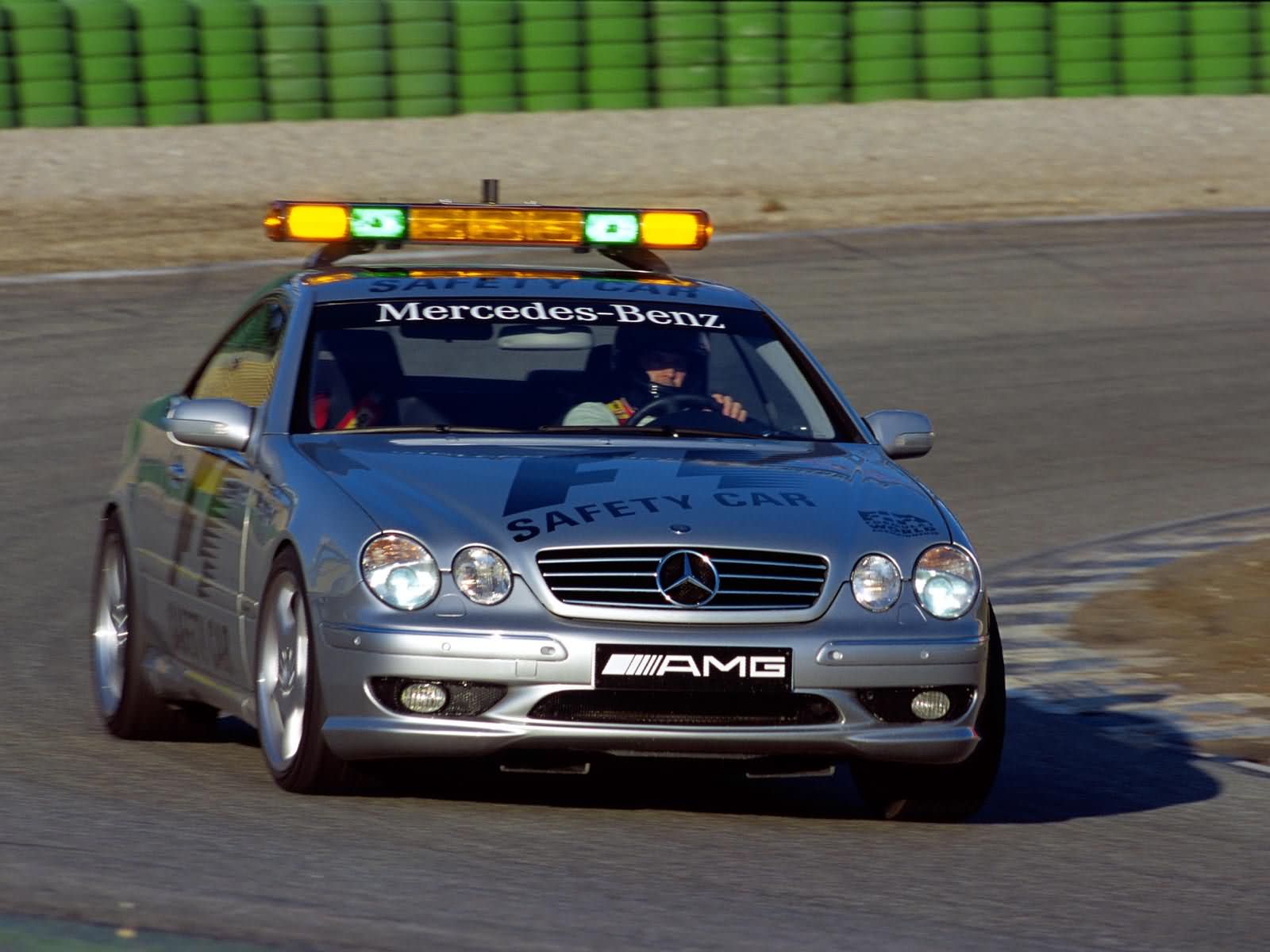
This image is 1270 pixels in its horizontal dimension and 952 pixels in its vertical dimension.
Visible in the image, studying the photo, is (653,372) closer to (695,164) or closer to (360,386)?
(360,386)

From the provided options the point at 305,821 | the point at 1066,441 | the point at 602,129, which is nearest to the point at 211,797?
the point at 305,821

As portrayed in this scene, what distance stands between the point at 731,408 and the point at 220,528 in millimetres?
1544

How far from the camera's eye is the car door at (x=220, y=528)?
754cm

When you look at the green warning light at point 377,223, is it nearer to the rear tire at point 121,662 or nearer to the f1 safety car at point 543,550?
the f1 safety car at point 543,550

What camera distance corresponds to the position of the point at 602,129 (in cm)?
2778

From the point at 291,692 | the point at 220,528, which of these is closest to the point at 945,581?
the point at 291,692

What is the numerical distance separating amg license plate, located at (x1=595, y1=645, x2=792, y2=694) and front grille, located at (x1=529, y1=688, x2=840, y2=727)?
2cm

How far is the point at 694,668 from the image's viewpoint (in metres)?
6.69

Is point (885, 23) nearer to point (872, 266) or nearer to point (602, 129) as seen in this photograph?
point (602, 129)

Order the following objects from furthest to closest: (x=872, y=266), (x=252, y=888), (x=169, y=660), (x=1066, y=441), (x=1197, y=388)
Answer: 1. (x=872, y=266)
2. (x=1197, y=388)
3. (x=1066, y=441)
4. (x=169, y=660)
5. (x=252, y=888)

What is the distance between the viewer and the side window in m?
8.12

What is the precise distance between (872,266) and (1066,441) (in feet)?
16.8

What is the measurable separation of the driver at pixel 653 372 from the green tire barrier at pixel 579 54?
59.7ft

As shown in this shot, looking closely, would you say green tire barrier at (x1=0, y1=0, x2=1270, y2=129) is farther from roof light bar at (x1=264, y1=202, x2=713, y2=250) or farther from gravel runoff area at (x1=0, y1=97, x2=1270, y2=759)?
roof light bar at (x1=264, y1=202, x2=713, y2=250)
